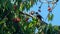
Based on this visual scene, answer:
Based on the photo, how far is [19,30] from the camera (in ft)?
12.6

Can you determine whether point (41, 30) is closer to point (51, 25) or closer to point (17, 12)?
point (51, 25)

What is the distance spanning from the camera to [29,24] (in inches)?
151

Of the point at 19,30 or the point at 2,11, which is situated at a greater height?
the point at 2,11

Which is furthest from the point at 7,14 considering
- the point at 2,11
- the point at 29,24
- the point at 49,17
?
the point at 49,17

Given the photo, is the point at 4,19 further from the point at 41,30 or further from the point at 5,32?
the point at 41,30

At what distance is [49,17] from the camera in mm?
3756

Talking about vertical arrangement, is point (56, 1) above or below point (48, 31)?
above

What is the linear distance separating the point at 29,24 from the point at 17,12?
0.79ft

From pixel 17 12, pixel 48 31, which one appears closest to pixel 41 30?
pixel 48 31

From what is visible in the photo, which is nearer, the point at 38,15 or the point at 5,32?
the point at 5,32

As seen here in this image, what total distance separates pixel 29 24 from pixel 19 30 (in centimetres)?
15

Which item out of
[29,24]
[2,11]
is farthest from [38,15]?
[2,11]

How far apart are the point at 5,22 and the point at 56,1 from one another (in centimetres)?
73

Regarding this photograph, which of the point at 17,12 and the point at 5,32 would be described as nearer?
the point at 5,32
